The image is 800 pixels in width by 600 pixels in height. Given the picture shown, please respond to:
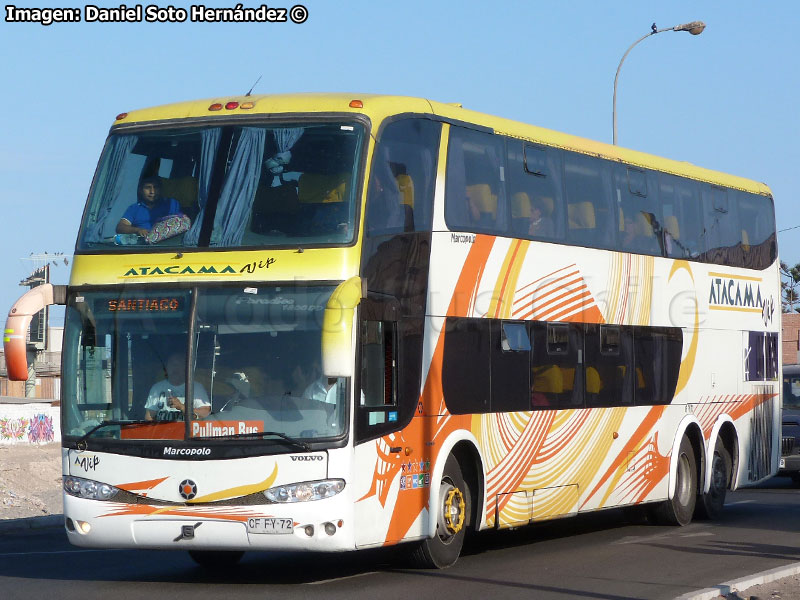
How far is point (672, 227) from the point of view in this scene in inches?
741

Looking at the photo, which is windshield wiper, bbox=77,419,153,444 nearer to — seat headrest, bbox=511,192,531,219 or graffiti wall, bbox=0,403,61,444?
seat headrest, bbox=511,192,531,219

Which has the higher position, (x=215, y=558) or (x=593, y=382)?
(x=593, y=382)

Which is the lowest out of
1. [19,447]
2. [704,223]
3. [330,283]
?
[19,447]

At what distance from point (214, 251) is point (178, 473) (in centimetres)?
197

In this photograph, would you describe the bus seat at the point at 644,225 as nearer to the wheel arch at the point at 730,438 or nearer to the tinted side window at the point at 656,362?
the tinted side window at the point at 656,362

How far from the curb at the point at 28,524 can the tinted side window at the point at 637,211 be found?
32.9 feet

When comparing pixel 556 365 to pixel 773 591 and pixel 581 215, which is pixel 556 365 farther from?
pixel 773 591

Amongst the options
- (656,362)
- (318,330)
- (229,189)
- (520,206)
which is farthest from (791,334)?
(318,330)

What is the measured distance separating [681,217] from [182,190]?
865cm

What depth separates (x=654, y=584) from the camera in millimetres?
12367

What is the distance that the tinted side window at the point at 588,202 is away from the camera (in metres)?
16.4

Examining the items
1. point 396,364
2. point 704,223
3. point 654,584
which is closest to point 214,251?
point 396,364

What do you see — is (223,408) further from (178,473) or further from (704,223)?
(704,223)

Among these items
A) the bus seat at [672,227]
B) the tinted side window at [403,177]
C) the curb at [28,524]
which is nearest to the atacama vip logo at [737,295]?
the bus seat at [672,227]
